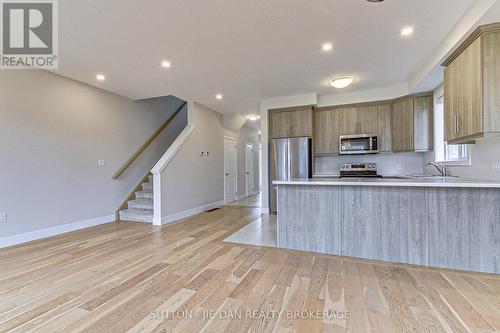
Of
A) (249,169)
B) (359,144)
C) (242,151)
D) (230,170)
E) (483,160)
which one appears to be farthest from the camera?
(249,169)

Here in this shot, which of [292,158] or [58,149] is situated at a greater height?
[58,149]

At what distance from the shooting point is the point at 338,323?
64.4 inches

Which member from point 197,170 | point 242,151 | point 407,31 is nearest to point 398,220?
point 407,31

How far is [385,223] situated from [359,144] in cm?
259

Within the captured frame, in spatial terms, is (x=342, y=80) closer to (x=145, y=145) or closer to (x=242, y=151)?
(x=145, y=145)

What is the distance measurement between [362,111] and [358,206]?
2.93 m

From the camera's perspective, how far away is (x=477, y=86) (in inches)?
91.2

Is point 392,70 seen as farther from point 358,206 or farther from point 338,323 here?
point 338,323

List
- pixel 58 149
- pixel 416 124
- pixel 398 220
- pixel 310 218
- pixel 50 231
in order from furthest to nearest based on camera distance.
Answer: pixel 416 124, pixel 58 149, pixel 50 231, pixel 310 218, pixel 398 220

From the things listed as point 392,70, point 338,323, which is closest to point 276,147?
point 392,70

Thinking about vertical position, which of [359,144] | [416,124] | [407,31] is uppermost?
[407,31]

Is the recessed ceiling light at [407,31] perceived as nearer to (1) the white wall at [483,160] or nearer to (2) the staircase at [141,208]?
(1) the white wall at [483,160]

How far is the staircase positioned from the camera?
4766 mm

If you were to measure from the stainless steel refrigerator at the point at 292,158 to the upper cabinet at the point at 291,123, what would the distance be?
7.3 inches
